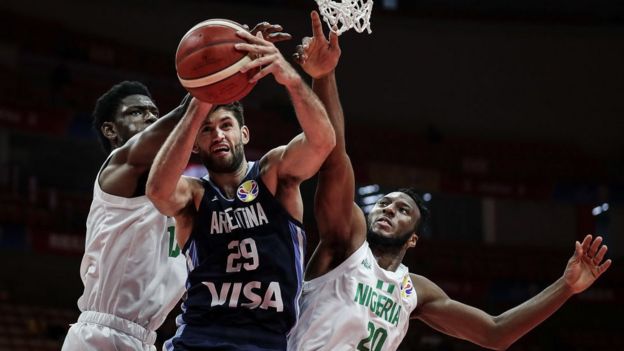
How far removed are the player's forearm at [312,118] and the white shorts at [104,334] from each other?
4.82 feet

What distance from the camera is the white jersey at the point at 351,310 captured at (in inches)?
173

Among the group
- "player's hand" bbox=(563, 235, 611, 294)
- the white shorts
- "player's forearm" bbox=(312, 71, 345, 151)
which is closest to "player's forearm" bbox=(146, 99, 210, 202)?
"player's forearm" bbox=(312, 71, 345, 151)

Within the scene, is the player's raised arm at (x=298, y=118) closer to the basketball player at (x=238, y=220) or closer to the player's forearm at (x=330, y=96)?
the basketball player at (x=238, y=220)

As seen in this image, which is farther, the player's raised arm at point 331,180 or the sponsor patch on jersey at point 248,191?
the player's raised arm at point 331,180

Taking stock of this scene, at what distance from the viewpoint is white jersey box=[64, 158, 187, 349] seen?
442 centimetres

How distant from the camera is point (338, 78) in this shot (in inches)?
798

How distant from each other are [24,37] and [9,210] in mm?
4218

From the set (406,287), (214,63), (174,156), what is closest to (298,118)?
(214,63)

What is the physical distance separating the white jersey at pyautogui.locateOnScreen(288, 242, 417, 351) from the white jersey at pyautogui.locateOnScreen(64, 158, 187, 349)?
0.74 metres

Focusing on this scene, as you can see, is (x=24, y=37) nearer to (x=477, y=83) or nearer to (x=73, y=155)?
(x=73, y=155)

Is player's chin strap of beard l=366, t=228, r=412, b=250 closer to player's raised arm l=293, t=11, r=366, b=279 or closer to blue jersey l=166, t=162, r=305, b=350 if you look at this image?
player's raised arm l=293, t=11, r=366, b=279

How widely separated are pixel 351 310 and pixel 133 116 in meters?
1.60

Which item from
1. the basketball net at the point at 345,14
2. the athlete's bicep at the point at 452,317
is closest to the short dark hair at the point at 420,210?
the athlete's bicep at the point at 452,317

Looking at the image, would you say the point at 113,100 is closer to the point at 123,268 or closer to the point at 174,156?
the point at 123,268
